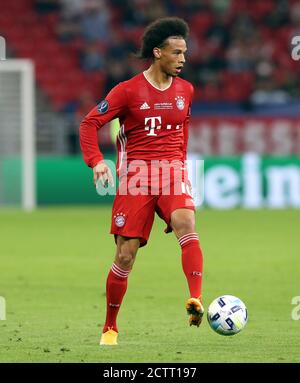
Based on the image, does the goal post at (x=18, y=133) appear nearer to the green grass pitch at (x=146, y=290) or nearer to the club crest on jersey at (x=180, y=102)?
the green grass pitch at (x=146, y=290)

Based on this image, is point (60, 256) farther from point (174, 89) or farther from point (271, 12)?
point (271, 12)

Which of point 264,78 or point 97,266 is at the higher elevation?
point 264,78

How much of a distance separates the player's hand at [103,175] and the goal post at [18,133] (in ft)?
47.2

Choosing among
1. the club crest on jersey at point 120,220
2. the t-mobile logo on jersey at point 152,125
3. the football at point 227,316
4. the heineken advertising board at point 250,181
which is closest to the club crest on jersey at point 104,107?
the t-mobile logo on jersey at point 152,125

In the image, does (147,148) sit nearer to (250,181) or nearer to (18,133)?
(250,181)

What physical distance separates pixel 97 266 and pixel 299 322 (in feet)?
15.4

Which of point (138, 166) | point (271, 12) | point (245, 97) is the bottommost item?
point (138, 166)

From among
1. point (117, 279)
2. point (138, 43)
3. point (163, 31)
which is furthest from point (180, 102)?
point (138, 43)

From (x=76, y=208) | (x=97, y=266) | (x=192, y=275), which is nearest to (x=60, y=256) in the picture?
(x=97, y=266)

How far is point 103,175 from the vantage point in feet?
24.7

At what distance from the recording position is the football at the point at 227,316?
24.7ft

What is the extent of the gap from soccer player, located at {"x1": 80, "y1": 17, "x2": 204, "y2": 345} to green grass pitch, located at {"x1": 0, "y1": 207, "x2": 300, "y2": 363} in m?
0.58

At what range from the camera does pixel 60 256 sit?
14.3 meters

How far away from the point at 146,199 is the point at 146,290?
338cm
